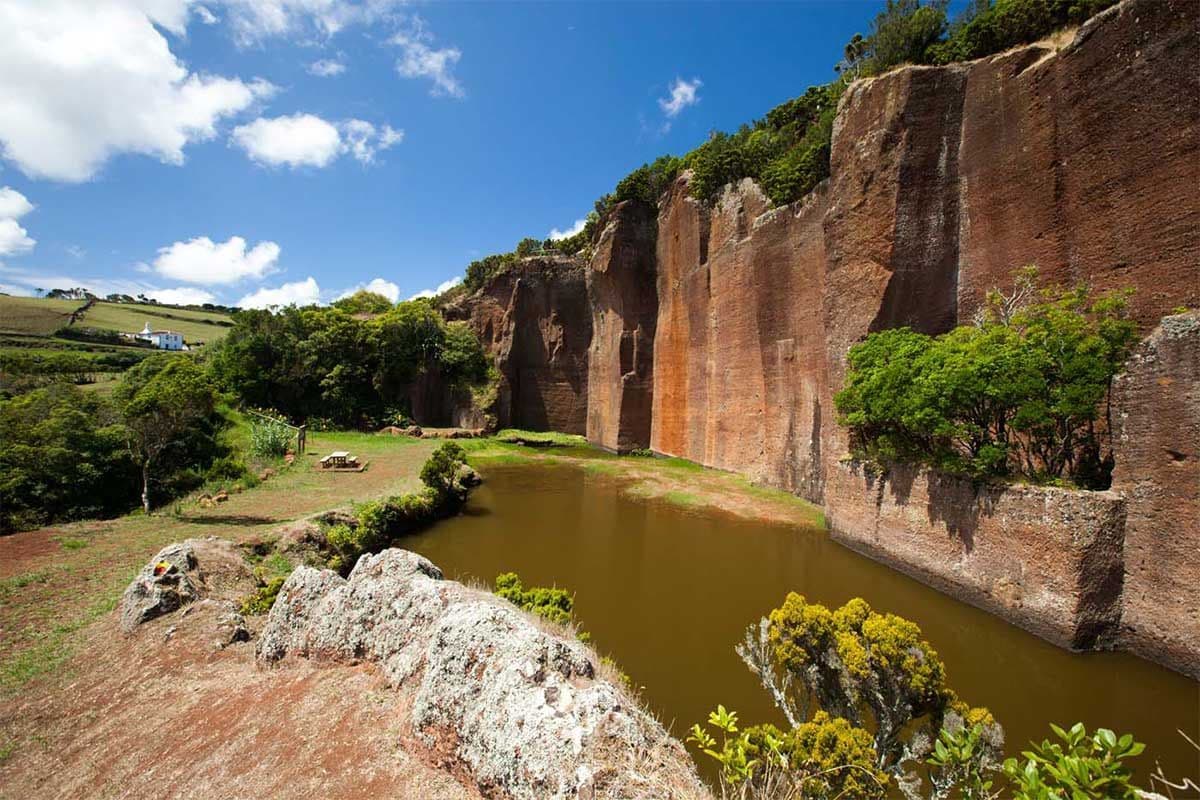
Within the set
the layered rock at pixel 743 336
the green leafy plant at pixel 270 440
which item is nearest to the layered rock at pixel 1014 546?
the layered rock at pixel 743 336

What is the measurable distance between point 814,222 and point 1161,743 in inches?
556

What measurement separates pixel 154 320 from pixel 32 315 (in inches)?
1004

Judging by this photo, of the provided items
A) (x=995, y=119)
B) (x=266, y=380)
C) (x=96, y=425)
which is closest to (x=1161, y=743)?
(x=995, y=119)

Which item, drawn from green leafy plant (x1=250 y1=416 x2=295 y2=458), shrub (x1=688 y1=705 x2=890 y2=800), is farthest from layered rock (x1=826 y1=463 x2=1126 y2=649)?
green leafy plant (x1=250 y1=416 x2=295 y2=458)

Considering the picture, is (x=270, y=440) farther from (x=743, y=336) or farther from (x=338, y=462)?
(x=743, y=336)

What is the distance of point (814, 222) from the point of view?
52.2ft

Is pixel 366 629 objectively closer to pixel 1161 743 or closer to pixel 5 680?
pixel 5 680

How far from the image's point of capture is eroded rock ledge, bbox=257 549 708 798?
288 cm

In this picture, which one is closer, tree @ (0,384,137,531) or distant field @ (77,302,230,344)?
tree @ (0,384,137,531)

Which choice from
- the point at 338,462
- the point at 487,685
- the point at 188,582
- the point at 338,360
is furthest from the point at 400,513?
the point at 338,360

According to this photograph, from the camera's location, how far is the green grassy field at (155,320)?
68750 mm

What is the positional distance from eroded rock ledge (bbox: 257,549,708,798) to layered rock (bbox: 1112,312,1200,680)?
7.67 metres

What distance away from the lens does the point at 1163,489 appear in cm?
662

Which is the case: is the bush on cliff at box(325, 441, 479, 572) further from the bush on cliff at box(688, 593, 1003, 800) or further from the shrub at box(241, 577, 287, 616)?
the bush on cliff at box(688, 593, 1003, 800)
